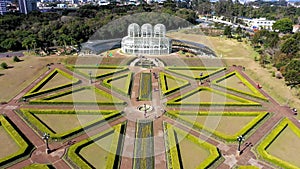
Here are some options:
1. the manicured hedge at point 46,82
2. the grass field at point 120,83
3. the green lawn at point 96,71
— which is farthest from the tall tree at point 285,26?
the manicured hedge at point 46,82

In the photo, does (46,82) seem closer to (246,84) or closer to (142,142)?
(142,142)

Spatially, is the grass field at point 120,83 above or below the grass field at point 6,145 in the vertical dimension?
above

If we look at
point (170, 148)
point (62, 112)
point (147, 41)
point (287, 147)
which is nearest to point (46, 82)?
point (62, 112)

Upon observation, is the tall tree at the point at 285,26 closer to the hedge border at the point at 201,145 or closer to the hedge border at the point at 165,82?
the hedge border at the point at 165,82

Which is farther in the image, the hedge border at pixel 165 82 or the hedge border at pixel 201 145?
the hedge border at pixel 165 82

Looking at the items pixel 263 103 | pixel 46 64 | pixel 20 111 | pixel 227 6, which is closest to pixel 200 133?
pixel 263 103

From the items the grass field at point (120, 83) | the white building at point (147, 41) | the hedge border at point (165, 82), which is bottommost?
the grass field at point (120, 83)
